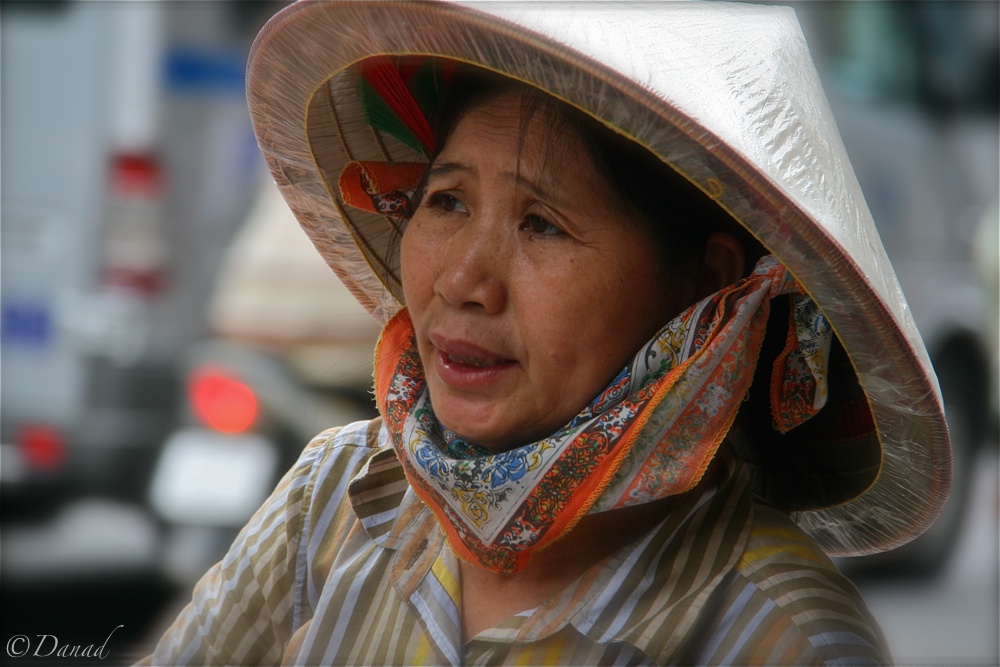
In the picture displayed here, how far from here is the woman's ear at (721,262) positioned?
164 centimetres

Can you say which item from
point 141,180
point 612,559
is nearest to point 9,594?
point 141,180

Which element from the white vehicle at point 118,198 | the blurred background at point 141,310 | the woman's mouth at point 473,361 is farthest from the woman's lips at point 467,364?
the white vehicle at point 118,198

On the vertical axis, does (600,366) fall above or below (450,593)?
above

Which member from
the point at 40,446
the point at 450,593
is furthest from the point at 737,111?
the point at 40,446

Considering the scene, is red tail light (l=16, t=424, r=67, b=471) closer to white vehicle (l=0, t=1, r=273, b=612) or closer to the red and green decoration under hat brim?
white vehicle (l=0, t=1, r=273, b=612)

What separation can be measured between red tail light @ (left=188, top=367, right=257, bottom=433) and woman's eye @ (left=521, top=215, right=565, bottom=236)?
284cm

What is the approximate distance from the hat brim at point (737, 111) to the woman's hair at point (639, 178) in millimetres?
181

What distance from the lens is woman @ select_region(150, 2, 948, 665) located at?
1.30 m

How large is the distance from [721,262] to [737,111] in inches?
15.7

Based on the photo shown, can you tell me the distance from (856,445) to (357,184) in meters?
0.83

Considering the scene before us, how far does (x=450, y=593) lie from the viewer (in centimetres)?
165

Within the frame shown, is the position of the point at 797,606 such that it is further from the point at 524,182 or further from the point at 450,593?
the point at 524,182

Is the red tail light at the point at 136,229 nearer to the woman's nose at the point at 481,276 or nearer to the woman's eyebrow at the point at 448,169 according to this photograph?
the woman's eyebrow at the point at 448,169

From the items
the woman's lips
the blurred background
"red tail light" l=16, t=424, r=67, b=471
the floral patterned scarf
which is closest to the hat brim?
the floral patterned scarf
